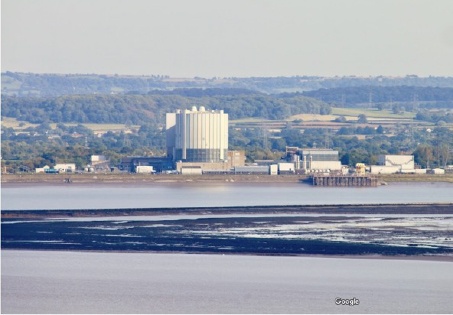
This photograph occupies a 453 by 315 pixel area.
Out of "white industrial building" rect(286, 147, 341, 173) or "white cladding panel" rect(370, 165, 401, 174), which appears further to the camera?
"white industrial building" rect(286, 147, 341, 173)

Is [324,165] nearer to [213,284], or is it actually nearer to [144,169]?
[144,169]

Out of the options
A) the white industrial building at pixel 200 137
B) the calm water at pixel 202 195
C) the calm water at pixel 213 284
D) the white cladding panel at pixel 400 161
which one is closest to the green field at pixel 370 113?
the white cladding panel at pixel 400 161

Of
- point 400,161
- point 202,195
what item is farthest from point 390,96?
point 202,195

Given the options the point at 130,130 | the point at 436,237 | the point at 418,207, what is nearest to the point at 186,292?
the point at 436,237

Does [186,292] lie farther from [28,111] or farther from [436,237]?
[28,111]

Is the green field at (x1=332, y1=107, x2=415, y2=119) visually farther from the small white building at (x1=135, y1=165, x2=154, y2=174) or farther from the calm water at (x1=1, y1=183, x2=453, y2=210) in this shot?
the calm water at (x1=1, y1=183, x2=453, y2=210)

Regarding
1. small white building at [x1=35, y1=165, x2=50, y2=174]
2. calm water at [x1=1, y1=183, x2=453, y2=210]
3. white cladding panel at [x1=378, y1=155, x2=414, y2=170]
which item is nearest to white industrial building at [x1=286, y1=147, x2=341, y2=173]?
white cladding panel at [x1=378, y1=155, x2=414, y2=170]

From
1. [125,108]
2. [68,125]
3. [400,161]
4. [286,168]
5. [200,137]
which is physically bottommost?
[286,168]
